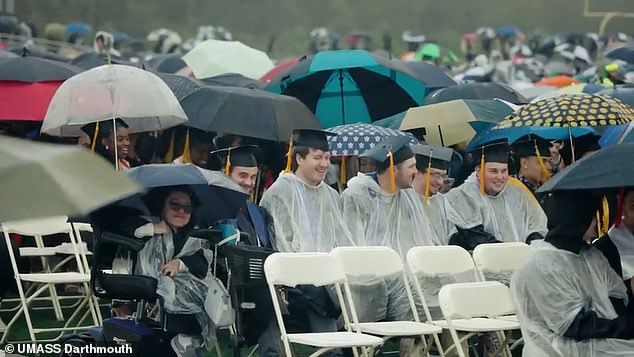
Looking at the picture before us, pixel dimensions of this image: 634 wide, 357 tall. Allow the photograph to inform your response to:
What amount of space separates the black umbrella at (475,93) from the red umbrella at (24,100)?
11.4 ft

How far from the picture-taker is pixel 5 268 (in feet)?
30.4

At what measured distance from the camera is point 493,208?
9.56 metres

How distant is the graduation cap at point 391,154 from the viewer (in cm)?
893

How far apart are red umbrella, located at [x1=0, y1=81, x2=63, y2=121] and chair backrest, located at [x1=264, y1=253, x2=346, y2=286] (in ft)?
11.9

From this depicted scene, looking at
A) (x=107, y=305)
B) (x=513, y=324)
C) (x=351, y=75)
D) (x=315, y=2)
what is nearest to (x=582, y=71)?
(x=351, y=75)

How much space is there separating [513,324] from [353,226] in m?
1.40

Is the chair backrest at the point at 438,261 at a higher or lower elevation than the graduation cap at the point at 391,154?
lower

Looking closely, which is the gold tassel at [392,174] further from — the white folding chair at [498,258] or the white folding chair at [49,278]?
the white folding chair at [49,278]

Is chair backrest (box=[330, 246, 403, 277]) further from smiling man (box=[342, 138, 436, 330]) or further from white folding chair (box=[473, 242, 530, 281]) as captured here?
smiling man (box=[342, 138, 436, 330])

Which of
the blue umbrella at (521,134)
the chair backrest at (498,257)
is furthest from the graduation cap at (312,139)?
the blue umbrella at (521,134)

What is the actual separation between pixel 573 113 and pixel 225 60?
8396mm

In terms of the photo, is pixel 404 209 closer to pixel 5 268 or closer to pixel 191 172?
pixel 191 172

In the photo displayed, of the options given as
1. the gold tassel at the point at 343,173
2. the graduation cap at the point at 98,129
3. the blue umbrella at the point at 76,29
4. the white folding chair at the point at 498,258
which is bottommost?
the blue umbrella at the point at 76,29

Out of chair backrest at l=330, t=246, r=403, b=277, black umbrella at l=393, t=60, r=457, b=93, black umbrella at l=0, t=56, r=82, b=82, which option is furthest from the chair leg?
black umbrella at l=393, t=60, r=457, b=93
